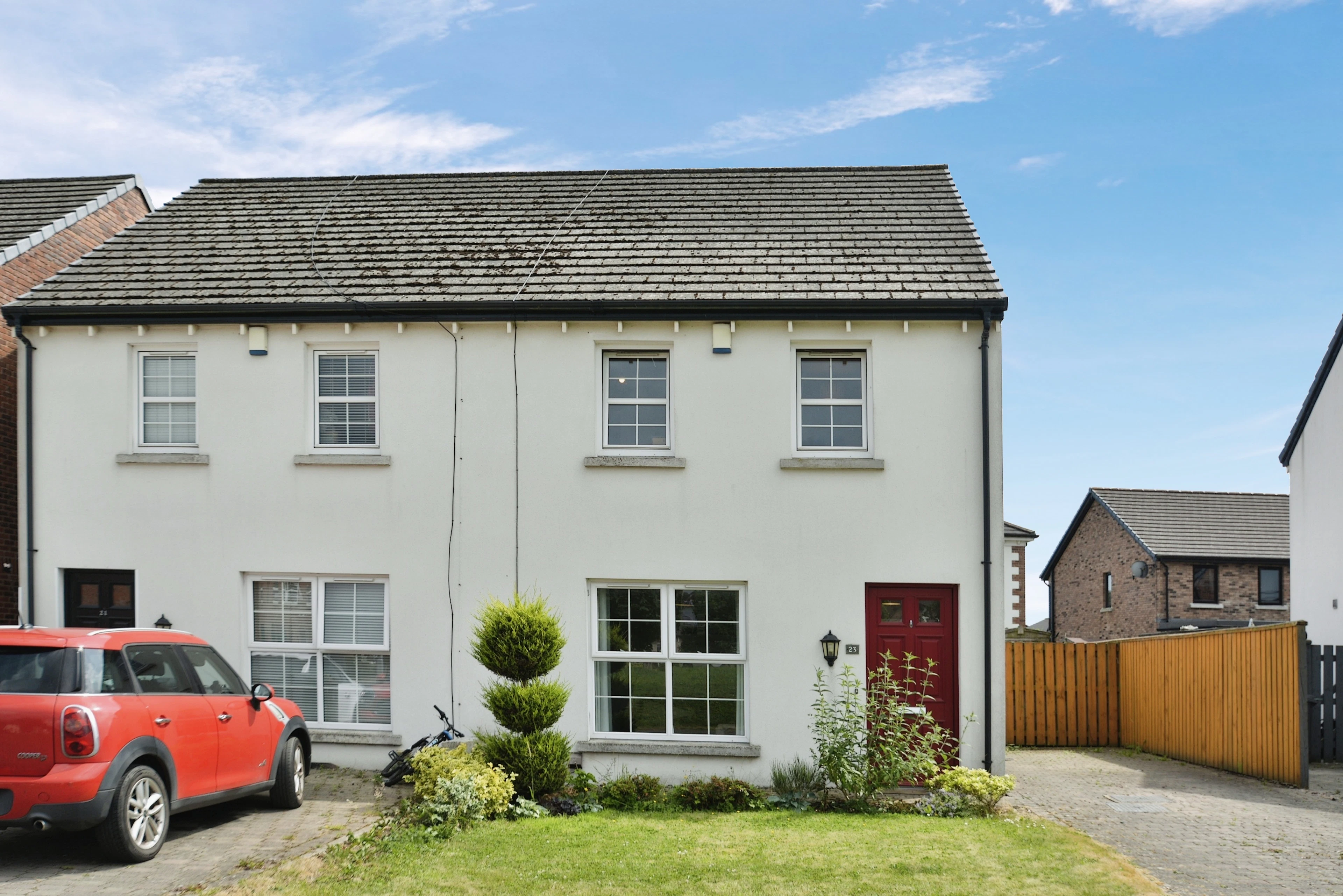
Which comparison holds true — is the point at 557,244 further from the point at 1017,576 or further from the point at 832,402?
the point at 1017,576

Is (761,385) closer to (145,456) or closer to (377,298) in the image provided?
(377,298)

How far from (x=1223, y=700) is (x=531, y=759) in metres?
10.3

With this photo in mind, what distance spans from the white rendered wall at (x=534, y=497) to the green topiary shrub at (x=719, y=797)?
92cm

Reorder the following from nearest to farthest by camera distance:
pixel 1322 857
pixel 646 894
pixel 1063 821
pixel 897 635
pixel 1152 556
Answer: pixel 646 894
pixel 1322 857
pixel 1063 821
pixel 897 635
pixel 1152 556

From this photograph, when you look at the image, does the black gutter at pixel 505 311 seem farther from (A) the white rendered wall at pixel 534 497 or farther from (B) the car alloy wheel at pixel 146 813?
(B) the car alloy wheel at pixel 146 813

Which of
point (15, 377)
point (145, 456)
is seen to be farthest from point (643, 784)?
point (15, 377)

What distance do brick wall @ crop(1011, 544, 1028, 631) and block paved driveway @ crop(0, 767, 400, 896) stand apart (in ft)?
89.3

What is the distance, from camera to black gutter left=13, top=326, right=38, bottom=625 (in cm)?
1328

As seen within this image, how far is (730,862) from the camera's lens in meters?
8.64

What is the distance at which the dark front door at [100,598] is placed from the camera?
1331 centimetres

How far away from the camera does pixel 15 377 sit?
15.5 m

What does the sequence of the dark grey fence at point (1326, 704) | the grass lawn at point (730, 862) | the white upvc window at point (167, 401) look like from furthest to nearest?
the dark grey fence at point (1326, 704) → the white upvc window at point (167, 401) → the grass lawn at point (730, 862)

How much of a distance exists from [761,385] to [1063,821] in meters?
5.84

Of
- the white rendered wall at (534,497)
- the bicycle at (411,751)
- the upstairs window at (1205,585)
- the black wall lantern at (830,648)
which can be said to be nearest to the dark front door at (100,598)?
the white rendered wall at (534,497)
